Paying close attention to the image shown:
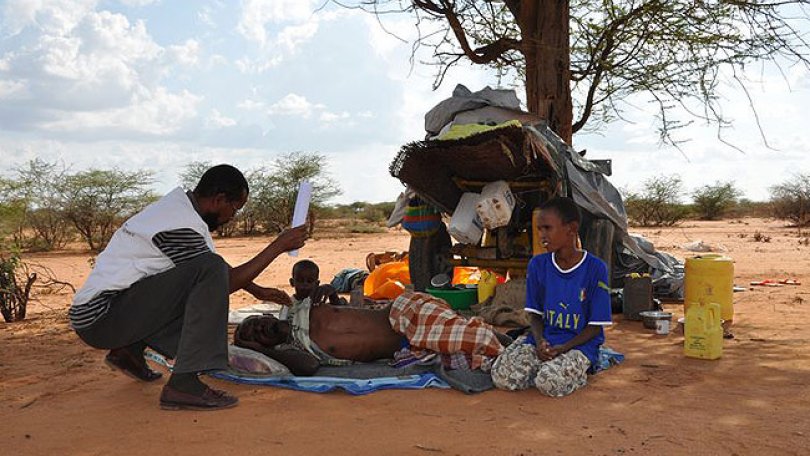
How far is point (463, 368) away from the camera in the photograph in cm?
414

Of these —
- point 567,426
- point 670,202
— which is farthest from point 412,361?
point 670,202

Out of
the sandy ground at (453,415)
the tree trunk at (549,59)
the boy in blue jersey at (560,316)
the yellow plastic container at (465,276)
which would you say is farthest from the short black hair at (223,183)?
the tree trunk at (549,59)

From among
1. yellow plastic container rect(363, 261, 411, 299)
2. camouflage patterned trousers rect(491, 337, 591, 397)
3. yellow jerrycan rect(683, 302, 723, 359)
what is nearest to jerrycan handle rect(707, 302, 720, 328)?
yellow jerrycan rect(683, 302, 723, 359)

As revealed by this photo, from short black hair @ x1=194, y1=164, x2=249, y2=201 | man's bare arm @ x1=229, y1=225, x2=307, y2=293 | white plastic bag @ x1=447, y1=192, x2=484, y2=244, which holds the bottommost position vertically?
man's bare arm @ x1=229, y1=225, x2=307, y2=293

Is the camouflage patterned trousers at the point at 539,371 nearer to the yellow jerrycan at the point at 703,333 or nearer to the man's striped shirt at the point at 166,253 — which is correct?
the yellow jerrycan at the point at 703,333

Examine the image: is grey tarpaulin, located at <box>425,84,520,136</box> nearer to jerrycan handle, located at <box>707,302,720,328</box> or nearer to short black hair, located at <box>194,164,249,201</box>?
jerrycan handle, located at <box>707,302,720,328</box>

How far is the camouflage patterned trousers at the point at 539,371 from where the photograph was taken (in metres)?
3.70

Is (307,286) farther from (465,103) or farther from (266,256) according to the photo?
(465,103)

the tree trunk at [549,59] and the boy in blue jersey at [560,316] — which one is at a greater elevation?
the tree trunk at [549,59]

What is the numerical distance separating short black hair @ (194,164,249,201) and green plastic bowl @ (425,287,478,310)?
337cm

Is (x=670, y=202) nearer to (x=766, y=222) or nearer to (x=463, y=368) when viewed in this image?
(x=766, y=222)

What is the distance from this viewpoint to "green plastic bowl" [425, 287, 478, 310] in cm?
684

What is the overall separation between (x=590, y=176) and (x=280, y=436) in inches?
166

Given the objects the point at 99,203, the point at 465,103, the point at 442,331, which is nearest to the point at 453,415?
the point at 442,331
